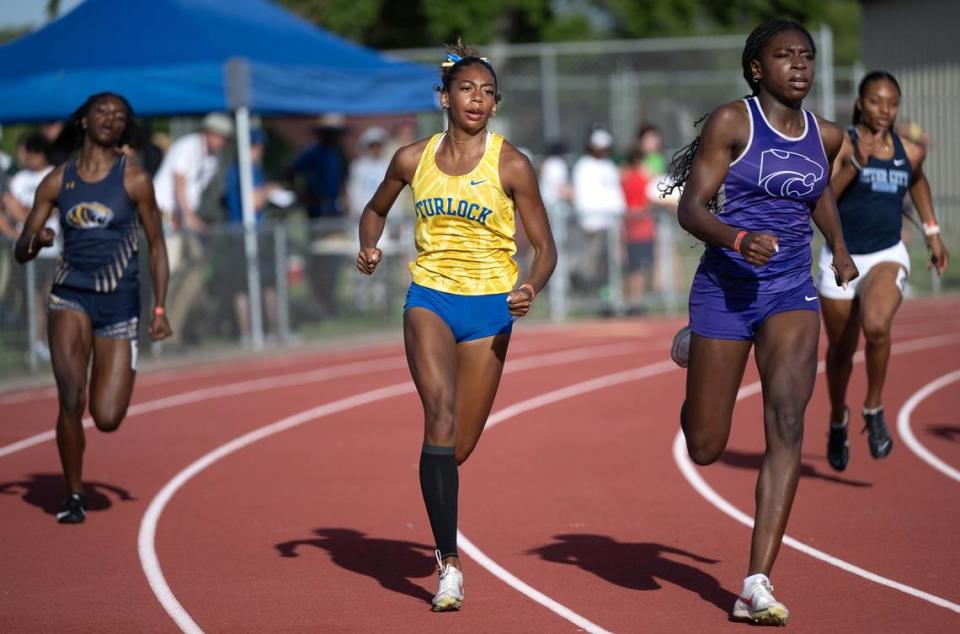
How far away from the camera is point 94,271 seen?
8.95m

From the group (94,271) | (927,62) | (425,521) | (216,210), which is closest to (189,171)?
(216,210)

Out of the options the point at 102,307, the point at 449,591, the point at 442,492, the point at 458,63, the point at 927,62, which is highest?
the point at 927,62

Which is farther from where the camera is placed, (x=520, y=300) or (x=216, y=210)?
(x=216, y=210)

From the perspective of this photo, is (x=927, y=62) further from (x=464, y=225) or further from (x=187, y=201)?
Result: (x=464, y=225)

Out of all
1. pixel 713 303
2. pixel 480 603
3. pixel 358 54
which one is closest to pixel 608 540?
pixel 480 603

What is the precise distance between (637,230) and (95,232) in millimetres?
11719

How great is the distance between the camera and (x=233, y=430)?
1229 centimetres

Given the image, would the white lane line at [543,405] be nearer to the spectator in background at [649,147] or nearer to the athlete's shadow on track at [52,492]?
the athlete's shadow on track at [52,492]

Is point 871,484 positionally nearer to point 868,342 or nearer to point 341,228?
point 868,342

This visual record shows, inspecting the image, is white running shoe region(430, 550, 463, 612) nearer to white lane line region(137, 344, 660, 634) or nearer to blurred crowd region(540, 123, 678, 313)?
white lane line region(137, 344, 660, 634)

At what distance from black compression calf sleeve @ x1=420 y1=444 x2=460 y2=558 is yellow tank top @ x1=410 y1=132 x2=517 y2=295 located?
2.40ft

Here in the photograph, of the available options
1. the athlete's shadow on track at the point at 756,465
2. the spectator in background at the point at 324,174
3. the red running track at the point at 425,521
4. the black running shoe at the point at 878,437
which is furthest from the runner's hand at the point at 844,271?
the spectator in background at the point at 324,174

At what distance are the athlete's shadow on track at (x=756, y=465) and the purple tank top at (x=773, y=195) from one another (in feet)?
9.73

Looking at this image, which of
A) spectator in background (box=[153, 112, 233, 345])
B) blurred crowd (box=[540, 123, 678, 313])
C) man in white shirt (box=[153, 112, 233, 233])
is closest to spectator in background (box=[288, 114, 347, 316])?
spectator in background (box=[153, 112, 233, 345])
